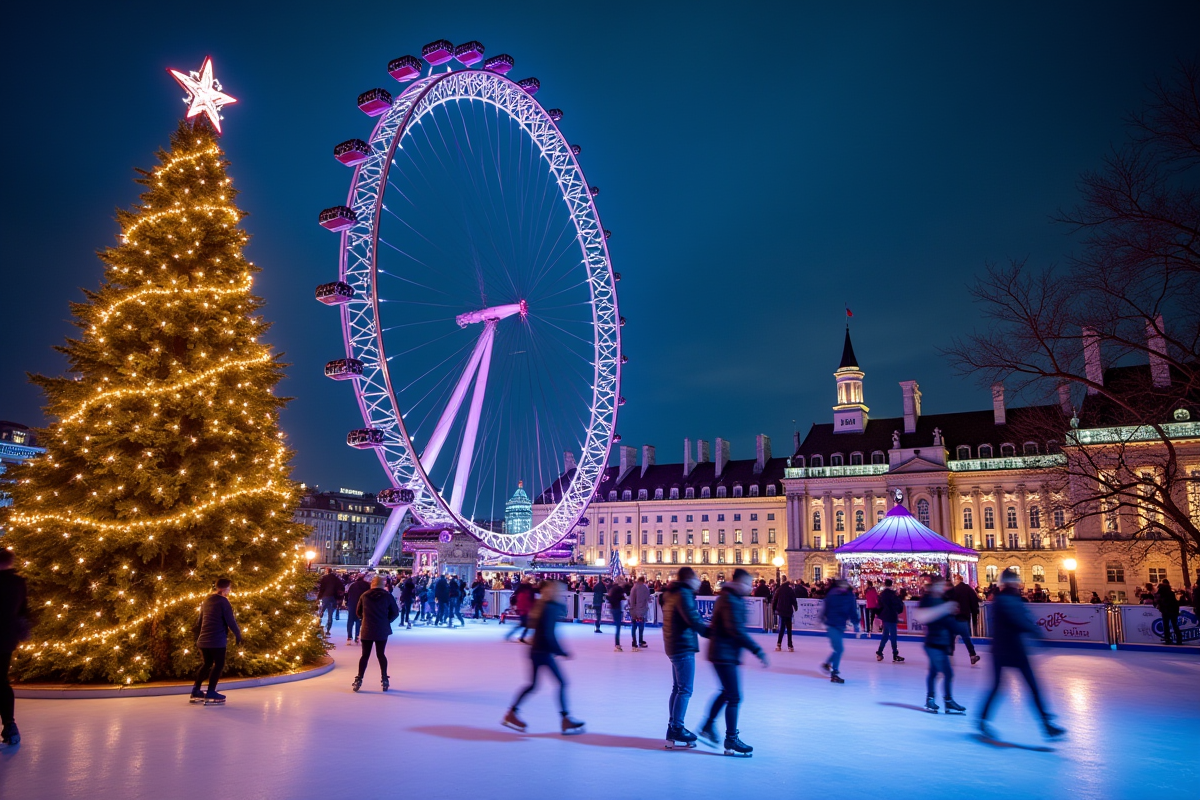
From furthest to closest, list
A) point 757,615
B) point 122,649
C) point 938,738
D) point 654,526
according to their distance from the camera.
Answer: point 654,526
point 757,615
point 122,649
point 938,738

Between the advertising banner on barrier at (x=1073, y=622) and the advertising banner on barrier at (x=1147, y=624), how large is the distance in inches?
24.3

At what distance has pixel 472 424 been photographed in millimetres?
33719

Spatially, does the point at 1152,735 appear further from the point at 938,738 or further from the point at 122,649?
the point at 122,649

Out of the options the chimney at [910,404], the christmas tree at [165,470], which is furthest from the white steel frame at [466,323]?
the chimney at [910,404]

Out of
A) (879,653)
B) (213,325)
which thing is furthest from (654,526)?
(213,325)

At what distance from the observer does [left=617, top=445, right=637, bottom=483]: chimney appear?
114m

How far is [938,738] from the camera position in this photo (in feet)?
32.2

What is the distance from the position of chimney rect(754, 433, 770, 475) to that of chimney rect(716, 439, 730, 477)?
4333 mm

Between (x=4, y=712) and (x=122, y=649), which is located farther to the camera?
(x=122, y=649)

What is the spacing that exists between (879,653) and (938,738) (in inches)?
378

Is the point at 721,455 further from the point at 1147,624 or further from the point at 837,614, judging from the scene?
the point at 837,614

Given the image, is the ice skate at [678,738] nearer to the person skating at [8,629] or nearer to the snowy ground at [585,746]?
the snowy ground at [585,746]

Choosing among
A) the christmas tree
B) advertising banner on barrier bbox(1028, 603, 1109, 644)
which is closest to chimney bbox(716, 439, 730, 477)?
advertising banner on barrier bbox(1028, 603, 1109, 644)

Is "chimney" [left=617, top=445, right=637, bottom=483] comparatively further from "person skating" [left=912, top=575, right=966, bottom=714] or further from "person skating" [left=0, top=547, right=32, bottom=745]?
"person skating" [left=0, top=547, right=32, bottom=745]
